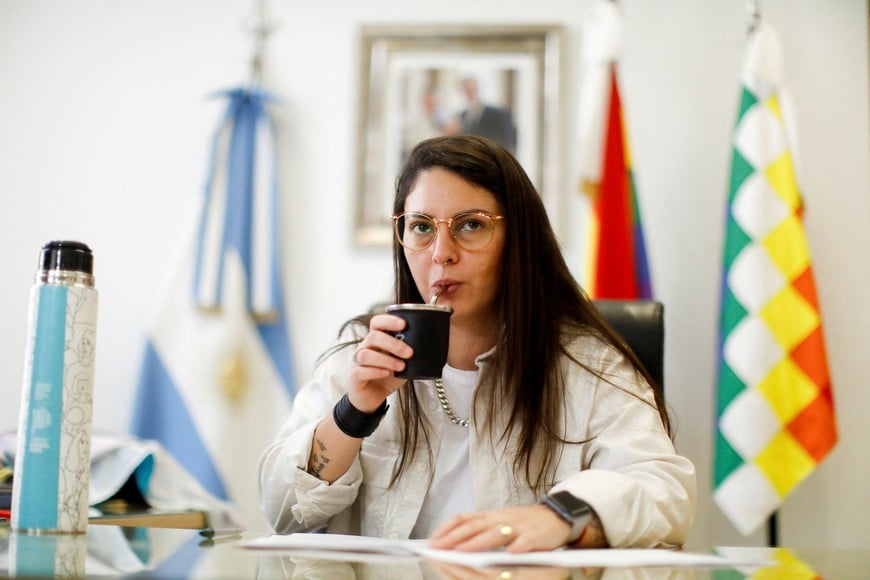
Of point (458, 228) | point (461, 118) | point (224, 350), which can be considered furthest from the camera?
point (461, 118)

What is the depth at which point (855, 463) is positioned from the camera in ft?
8.38

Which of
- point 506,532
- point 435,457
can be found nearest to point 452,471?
point 435,457

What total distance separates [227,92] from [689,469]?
215cm

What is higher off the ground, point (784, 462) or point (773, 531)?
point (784, 462)

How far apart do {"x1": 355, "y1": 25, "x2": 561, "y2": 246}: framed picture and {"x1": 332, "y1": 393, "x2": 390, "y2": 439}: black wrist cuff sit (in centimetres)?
157

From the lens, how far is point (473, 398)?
55.1 inches

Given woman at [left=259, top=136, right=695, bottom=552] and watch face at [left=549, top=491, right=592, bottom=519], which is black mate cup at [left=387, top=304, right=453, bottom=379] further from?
watch face at [left=549, top=491, right=592, bottom=519]

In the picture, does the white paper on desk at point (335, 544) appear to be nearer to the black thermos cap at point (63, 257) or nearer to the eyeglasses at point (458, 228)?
the black thermos cap at point (63, 257)

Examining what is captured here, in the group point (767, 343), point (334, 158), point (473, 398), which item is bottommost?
point (473, 398)

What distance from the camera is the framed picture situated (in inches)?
110

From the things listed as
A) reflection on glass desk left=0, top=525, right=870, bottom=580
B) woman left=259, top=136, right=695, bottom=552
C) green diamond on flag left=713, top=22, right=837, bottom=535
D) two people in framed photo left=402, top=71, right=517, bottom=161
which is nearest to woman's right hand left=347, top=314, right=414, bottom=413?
woman left=259, top=136, right=695, bottom=552

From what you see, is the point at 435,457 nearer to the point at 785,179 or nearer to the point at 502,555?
the point at 502,555

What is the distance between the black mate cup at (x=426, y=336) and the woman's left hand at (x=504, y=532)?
0.24m

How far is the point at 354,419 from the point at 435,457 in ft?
0.71
